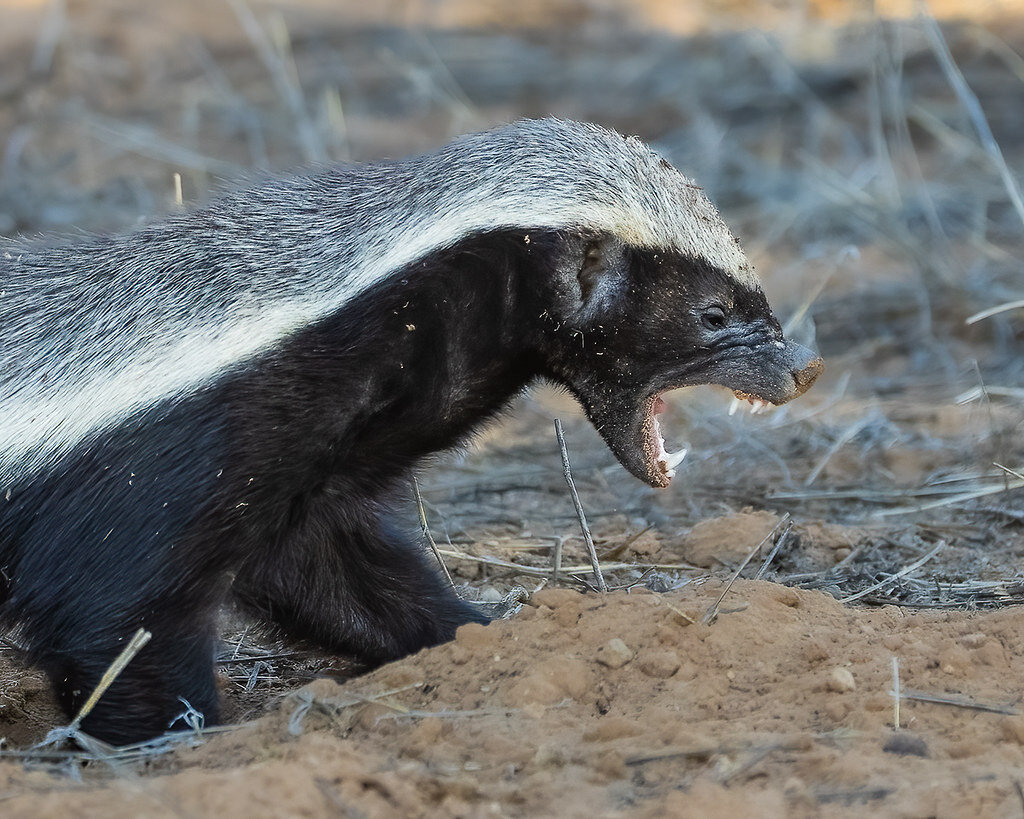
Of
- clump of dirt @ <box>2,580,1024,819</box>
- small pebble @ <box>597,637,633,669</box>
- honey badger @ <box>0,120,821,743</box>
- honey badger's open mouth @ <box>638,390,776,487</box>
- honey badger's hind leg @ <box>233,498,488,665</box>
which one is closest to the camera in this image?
clump of dirt @ <box>2,580,1024,819</box>

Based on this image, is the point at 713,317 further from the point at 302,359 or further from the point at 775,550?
the point at 302,359

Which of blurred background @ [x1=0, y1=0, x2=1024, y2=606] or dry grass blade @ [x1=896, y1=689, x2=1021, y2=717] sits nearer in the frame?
dry grass blade @ [x1=896, y1=689, x2=1021, y2=717]

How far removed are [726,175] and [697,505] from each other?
529cm

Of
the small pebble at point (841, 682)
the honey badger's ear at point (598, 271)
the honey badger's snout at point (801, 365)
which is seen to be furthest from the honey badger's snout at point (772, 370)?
the small pebble at point (841, 682)

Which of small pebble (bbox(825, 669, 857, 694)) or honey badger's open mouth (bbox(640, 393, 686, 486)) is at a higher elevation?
honey badger's open mouth (bbox(640, 393, 686, 486))

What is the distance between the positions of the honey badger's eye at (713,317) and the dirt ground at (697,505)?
2.50 ft

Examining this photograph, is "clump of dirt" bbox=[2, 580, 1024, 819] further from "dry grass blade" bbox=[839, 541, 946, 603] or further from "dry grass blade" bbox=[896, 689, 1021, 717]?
"dry grass blade" bbox=[839, 541, 946, 603]

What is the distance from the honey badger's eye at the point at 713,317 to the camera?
150 inches

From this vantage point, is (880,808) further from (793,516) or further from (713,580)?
(793,516)

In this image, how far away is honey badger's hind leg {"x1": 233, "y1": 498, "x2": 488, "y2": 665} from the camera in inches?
163

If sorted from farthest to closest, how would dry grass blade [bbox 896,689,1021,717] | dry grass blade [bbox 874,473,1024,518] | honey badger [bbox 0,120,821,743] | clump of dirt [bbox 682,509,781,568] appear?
dry grass blade [bbox 874,473,1024,518] < clump of dirt [bbox 682,509,781,568] < honey badger [bbox 0,120,821,743] < dry grass blade [bbox 896,689,1021,717]

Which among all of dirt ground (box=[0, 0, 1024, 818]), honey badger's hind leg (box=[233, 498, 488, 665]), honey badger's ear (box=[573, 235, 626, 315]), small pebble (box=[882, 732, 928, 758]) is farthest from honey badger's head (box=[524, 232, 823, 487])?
small pebble (box=[882, 732, 928, 758])

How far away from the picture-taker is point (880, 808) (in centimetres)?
259

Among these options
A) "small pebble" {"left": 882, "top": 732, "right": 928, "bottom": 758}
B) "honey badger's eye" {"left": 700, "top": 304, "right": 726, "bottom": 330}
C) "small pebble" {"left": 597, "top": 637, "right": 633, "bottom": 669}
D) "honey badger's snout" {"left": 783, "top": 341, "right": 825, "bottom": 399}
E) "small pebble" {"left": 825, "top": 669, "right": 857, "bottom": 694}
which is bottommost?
"small pebble" {"left": 882, "top": 732, "right": 928, "bottom": 758}
